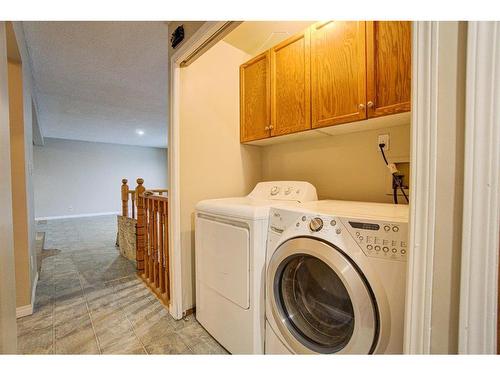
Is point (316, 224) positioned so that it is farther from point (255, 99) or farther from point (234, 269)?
point (255, 99)

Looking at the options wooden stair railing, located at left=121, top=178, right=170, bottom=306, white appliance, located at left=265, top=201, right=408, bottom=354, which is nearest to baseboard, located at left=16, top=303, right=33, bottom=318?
wooden stair railing, located at left=121, top=178, right=170, bottom=306

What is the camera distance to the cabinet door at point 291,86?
5.05 ft

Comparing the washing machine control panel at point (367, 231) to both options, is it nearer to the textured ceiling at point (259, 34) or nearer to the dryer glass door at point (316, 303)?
the dryer glass door at point (316, 303)

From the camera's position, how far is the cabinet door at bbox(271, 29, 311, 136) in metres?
1.54

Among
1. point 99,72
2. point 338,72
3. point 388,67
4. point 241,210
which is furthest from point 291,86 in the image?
point 99,72

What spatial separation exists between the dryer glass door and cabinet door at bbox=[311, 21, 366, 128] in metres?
0.90

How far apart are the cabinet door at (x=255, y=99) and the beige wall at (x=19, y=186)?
172cm

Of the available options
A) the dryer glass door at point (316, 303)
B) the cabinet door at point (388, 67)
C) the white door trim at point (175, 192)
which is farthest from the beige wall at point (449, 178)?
the white door trim at point (175, 192)

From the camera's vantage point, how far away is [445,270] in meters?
0.50

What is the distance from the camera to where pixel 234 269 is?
132 centimetres

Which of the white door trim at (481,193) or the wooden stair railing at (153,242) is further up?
the white door trim at (481,193)

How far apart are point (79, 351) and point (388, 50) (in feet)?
8.04

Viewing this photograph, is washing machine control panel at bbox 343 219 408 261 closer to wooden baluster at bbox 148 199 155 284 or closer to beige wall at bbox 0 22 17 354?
beige wall at bbox 0 22 17 354

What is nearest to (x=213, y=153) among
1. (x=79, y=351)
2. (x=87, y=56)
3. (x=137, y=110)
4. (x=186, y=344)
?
(x=186, y=344)
